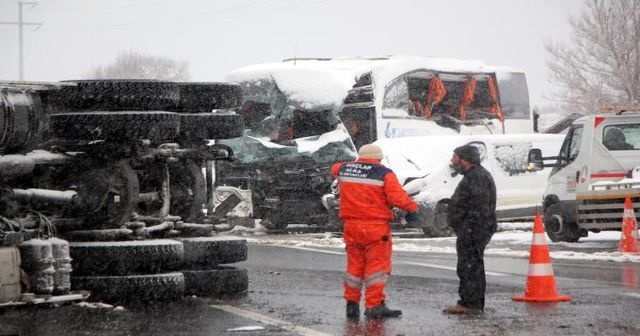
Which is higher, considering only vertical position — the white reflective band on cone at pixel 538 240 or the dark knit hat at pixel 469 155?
the dark knit hat at pixel 469 155

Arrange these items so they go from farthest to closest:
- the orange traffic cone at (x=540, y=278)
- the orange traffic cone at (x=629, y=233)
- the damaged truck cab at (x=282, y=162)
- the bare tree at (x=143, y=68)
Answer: the bare tree at (x=143, y=68), the damaged truck cab at (x=282, y=162), the orange traffic cone at (x=629, y=233), the orange traffic cone at (x=540, y=278)

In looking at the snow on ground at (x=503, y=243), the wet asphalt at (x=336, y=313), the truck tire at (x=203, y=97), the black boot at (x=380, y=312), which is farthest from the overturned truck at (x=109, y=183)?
the snow on ground at (x=503, y=243)

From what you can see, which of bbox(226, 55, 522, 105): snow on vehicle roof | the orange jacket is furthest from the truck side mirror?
the orange jacket

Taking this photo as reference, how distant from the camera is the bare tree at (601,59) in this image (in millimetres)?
50438

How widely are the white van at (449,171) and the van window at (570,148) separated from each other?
A: 4.13 ft

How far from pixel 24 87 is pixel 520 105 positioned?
2038 cm

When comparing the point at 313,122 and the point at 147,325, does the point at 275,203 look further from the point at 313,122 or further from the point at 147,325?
the point at 147,325

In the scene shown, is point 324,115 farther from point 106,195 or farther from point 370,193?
point 370,193


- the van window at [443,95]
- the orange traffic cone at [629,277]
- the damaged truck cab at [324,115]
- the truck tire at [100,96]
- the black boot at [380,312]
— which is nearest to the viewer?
the black boot at [380,312]

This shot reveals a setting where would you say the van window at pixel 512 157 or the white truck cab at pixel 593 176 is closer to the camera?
the white truck cab at pixel 593 176

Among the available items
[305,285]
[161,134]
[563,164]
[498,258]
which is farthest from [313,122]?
[161,134]

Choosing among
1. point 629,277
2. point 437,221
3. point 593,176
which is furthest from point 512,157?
point 629,277

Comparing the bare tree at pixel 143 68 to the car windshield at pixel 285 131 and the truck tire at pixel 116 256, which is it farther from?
the truck tire at pixel 116 256

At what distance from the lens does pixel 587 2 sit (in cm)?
5434
